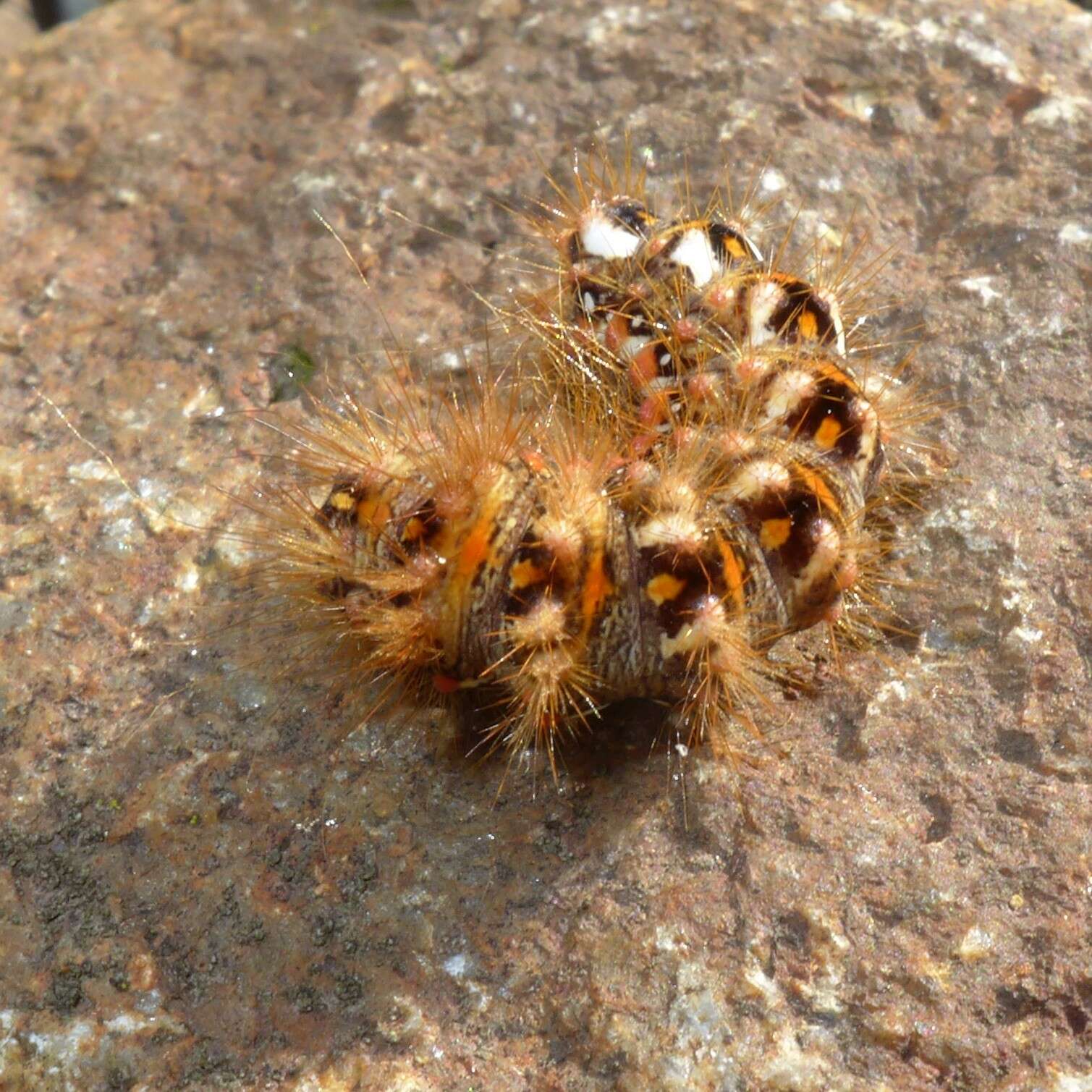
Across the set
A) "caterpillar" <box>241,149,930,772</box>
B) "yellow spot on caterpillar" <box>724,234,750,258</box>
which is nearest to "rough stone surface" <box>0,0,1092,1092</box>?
"caterpillar" <box>241,149,930,772</box>

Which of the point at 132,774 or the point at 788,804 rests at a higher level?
the point at 788,804

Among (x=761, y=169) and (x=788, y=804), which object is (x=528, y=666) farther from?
(x=761, y=169)

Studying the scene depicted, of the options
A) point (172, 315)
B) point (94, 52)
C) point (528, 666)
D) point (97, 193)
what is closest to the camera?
point (528, 666)

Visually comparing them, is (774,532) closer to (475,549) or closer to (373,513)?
(475,549)

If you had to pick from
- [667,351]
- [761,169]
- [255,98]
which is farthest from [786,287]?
[255,98]

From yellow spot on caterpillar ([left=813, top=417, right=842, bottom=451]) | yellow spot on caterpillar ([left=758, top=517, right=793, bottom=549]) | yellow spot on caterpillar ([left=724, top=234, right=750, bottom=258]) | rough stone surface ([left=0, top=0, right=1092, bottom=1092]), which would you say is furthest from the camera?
yellow spot on caterpillar ([left=724, top=234, right=750, bottom=258])

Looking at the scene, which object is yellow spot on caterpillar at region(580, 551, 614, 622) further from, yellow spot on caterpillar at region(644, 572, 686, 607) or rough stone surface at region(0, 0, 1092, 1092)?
rough stone surface at region(0, 0, 1092, 1092)

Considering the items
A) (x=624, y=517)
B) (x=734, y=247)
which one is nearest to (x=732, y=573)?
(x=624, y=517)
